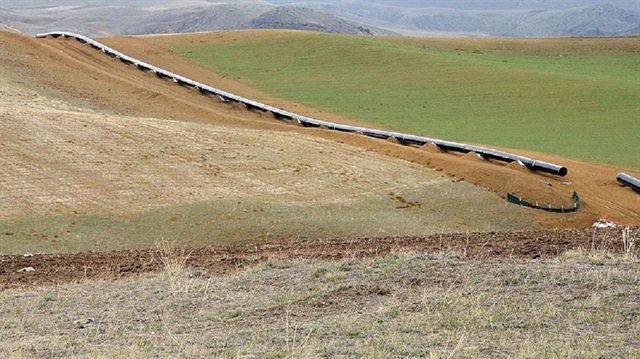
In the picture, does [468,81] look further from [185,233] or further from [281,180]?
[185,233]

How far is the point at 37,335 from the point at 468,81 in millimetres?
42130

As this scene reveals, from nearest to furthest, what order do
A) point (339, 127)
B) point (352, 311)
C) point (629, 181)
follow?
point (352, 311) → point (629, 181) → point (339, 127)

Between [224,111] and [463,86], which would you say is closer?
[224,111]

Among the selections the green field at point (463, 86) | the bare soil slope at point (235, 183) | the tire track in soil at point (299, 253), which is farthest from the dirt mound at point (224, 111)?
the tire track in soil at point (299, 253)

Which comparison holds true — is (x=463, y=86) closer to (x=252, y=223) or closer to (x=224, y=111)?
(x=224, y=111)

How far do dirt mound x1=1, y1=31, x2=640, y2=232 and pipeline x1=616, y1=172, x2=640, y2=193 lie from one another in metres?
0.19

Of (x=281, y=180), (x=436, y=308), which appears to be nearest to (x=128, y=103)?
(x=281, y=180)

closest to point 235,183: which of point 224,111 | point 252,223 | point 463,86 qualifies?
point 252,223

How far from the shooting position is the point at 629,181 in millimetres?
27375

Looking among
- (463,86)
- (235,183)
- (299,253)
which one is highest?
(299,253)

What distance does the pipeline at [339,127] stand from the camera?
2830 cm

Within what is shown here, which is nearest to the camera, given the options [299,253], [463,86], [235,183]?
[299,253]

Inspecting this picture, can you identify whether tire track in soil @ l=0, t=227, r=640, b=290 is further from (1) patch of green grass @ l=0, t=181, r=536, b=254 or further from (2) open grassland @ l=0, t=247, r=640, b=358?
(1) patch of green grass @ l=0, t=181, r=536, b=254

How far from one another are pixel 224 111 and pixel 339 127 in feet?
20.9
